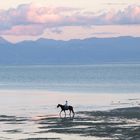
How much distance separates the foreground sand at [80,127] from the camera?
3800 centimetres

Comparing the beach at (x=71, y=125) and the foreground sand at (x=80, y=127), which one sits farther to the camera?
the beach at (x=71, y=125)

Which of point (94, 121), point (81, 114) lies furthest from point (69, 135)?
point (81, 114)

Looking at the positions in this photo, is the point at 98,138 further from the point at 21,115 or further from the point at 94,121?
the point at 21,115

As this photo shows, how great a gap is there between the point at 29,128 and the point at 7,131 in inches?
80.1

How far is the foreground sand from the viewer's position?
38.0 metres

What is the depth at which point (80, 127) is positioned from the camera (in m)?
A: 42.5

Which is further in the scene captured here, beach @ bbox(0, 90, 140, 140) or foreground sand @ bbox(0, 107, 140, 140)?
beach @ bbox(0, 90, 140, 140)

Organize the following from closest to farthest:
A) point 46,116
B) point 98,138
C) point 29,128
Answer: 1. point 98,138
2. point 29,128
3. point 46,116

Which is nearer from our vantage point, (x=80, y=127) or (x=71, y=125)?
(x=80, y=127)

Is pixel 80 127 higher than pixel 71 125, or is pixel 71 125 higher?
pixel 71 125

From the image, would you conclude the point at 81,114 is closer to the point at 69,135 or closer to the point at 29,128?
the point at 29,128

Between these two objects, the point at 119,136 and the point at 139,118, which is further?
the point at 139,118

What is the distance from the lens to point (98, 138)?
3681 cm

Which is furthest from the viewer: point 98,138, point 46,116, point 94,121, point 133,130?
point 46,116
